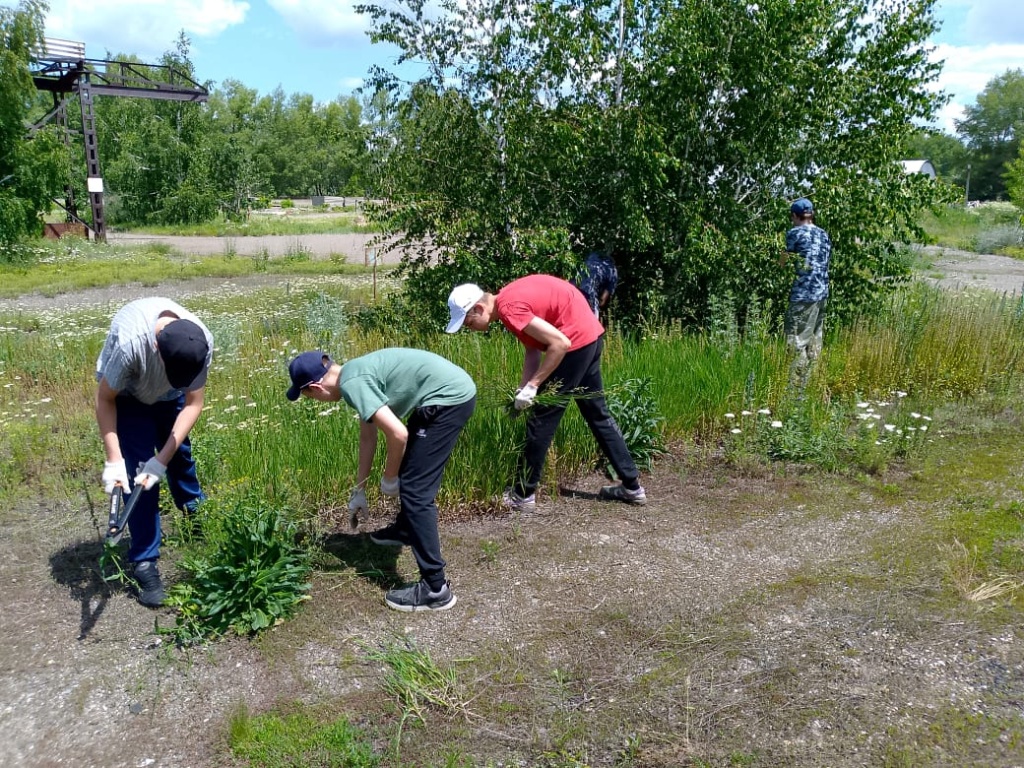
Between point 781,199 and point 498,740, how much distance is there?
21.0ft

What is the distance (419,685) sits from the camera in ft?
10.6

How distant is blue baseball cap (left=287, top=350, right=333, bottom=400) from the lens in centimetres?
351

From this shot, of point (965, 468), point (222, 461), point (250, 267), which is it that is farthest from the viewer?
point (250, 267)

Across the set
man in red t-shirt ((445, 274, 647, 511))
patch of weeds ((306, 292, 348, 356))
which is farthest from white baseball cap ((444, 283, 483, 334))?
patch of weeds ((306, 292, 348, 356))

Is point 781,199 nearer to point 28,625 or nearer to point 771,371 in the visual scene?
point 771,371

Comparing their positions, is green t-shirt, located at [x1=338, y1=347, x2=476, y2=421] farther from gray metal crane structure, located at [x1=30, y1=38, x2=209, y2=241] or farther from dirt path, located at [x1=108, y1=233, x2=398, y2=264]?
gray metal crane structure, located at [x1=30, y1=38, x2=209, y2=241]

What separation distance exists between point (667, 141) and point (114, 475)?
6.00 m

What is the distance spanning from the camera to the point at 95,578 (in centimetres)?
424

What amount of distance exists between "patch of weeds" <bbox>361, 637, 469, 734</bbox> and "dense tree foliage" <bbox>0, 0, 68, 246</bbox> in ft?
69.6

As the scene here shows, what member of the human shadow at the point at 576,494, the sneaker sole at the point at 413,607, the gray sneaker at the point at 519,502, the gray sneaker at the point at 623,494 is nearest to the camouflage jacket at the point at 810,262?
the gray sneaker at the point at 623,494

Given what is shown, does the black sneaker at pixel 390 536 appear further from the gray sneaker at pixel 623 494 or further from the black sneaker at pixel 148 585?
the gray sneaker at pixel 623 494

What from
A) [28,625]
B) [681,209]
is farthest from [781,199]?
[28,625]

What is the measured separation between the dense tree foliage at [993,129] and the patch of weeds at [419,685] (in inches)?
3120

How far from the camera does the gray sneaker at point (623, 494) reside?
5184 mm
